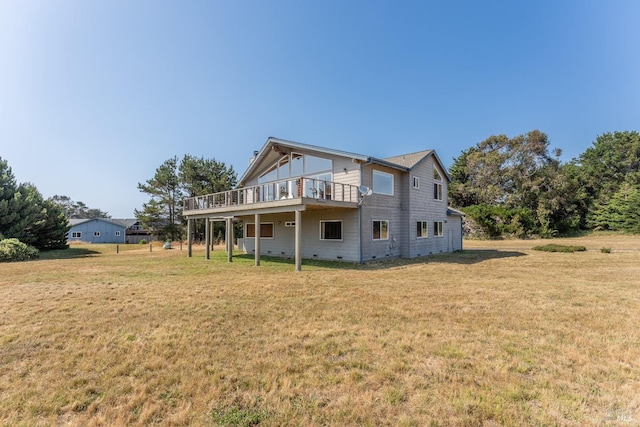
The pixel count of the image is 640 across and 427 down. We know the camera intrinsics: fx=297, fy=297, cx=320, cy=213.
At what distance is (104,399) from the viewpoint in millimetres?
2824

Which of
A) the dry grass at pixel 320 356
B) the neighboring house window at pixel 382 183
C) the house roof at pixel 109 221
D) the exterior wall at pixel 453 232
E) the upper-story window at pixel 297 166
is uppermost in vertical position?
the upper-story window at pixel 297 166

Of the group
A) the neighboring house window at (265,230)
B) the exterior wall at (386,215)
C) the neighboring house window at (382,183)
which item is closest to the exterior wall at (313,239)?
the neighboring house window at (265,230)

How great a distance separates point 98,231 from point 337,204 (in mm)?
47658

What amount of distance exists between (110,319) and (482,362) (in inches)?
230

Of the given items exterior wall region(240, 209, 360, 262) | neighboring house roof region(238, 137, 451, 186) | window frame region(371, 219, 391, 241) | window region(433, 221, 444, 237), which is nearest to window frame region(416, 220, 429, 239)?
window region(433, 221, 444, 237)

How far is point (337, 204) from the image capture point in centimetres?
1236

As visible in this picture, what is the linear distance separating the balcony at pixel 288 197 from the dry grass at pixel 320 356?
5.00m

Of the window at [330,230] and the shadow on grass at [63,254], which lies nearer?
the window at [330,230]

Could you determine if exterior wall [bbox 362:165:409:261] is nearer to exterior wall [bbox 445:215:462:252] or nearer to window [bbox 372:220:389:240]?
window [bbox 372:220:389:240]

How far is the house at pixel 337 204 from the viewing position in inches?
515

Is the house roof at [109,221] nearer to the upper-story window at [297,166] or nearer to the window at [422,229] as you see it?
the upper-story window at [297,166]

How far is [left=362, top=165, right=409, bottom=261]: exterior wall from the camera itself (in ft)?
44.4

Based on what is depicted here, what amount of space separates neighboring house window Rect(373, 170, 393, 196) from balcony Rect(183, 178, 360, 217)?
1542 mm

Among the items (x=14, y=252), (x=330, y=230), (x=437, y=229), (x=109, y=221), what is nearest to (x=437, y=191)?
(x=437, y=229)
